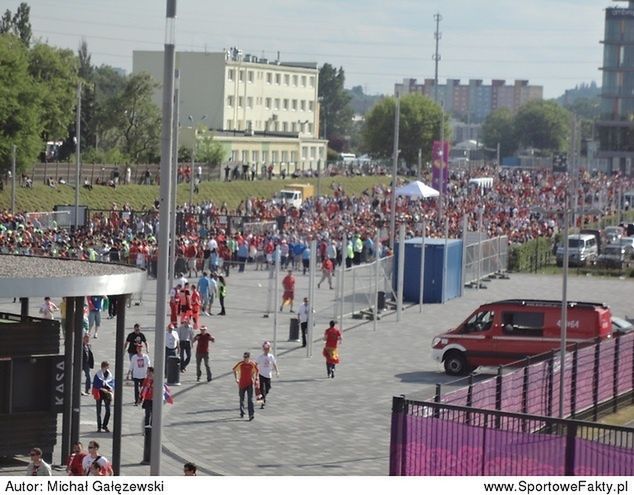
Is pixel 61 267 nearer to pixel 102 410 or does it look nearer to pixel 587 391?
pixel 102 410

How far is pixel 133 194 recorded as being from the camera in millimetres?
80688

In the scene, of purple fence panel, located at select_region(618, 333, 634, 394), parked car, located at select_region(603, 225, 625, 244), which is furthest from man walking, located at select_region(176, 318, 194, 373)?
parked car, located at select_region(603, 225, 625, 244)

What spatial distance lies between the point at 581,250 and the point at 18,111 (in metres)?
28.6

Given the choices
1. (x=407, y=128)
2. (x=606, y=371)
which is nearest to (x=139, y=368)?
(x=606, y=371)

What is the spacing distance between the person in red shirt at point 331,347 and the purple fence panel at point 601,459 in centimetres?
1360

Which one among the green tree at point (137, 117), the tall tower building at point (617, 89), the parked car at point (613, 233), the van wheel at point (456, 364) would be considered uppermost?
the tall tower building at point (617, 89)

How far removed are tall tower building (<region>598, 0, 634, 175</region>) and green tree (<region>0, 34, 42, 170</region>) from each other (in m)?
89.9

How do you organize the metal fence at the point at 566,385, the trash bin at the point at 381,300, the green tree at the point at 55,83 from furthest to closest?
the green tree at the point at 55,83 → the trash bin at the point at 381,300 → the metal fence at the point at 566,385

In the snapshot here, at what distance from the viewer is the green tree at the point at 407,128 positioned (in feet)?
456

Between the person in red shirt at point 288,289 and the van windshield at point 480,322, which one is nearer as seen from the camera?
the van windshield at point 480,322

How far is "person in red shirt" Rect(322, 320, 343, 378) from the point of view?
30503 millimetres

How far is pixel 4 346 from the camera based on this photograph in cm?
2092

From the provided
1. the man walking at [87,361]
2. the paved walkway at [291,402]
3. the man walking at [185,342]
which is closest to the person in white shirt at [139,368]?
the paved walkway at [291,402]

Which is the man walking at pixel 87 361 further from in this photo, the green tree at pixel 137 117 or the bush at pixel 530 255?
the green tree at pixel 137 117
